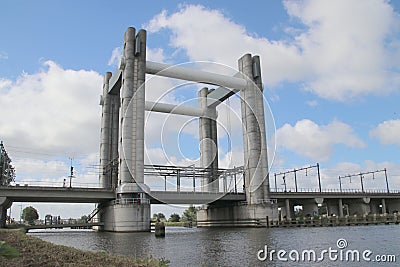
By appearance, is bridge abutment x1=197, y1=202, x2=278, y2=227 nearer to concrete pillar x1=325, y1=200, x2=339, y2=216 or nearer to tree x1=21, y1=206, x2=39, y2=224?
concrete pillar x1=325, y1=200, x2=339, y2=216

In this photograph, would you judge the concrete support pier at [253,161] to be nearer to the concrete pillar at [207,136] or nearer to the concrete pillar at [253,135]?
the concrete pillar at [253,135]

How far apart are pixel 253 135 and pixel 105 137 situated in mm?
29808

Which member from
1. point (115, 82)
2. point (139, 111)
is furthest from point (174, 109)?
point (139, 111)

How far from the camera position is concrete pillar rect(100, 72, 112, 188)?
72.8 m

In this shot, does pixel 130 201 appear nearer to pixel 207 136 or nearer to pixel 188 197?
pixel 188 197

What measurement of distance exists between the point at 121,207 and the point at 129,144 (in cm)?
977

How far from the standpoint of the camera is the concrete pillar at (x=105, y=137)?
72812 mm

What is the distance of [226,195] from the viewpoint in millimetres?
68875

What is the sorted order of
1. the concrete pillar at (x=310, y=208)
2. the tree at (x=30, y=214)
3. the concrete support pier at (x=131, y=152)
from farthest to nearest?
the tree at (x=30, y=214)
the concrete pillar at (x=310, y=208)
the concrete support pier at (x=131, y=152)

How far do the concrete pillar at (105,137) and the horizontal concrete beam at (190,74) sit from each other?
51.9 feet

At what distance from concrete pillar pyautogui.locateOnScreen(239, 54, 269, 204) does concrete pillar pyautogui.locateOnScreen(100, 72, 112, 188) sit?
89.5 feet

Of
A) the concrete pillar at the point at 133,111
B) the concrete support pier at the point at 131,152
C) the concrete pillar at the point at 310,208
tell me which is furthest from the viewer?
the concrete pillar at the point at 310,208

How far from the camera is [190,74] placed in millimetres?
65688

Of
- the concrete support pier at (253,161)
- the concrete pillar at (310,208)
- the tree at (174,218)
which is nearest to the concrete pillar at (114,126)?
the concrete support pier at (253,161)
